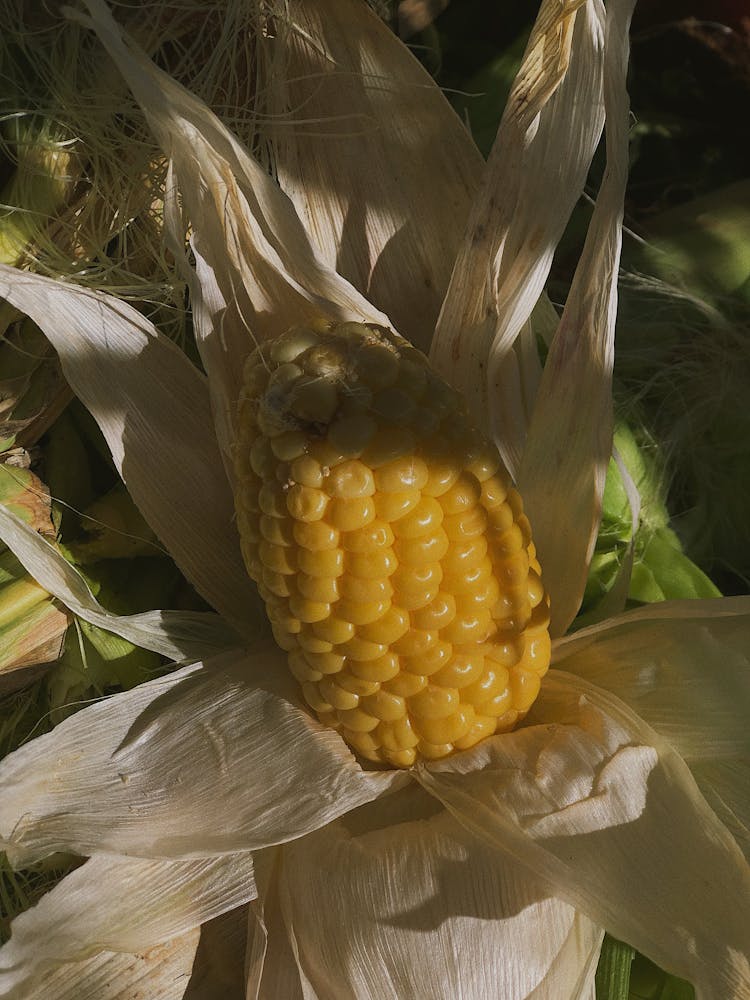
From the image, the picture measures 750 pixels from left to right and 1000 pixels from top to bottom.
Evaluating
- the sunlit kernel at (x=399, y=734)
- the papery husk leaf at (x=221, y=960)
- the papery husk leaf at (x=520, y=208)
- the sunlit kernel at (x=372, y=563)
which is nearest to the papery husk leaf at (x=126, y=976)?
the papery husk leaf at (x=221, y=960)

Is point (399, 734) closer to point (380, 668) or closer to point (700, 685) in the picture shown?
point (380, 668)

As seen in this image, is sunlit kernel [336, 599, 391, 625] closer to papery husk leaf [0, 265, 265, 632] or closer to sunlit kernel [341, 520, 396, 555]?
sunlit kernel [341, 520, 396, 555]

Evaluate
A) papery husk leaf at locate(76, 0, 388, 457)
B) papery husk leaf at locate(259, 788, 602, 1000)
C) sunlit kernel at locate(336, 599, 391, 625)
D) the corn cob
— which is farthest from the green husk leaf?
papery husk leaf at locate(76, 0, 388, 457)

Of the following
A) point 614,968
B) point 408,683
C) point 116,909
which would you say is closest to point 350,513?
point 408,683

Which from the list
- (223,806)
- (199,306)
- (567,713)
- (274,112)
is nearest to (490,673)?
(567,713)

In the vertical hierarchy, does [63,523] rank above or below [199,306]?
below

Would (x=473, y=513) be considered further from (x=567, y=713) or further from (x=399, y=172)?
(x=399, y=172)

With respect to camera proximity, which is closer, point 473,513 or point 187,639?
point 473,513
